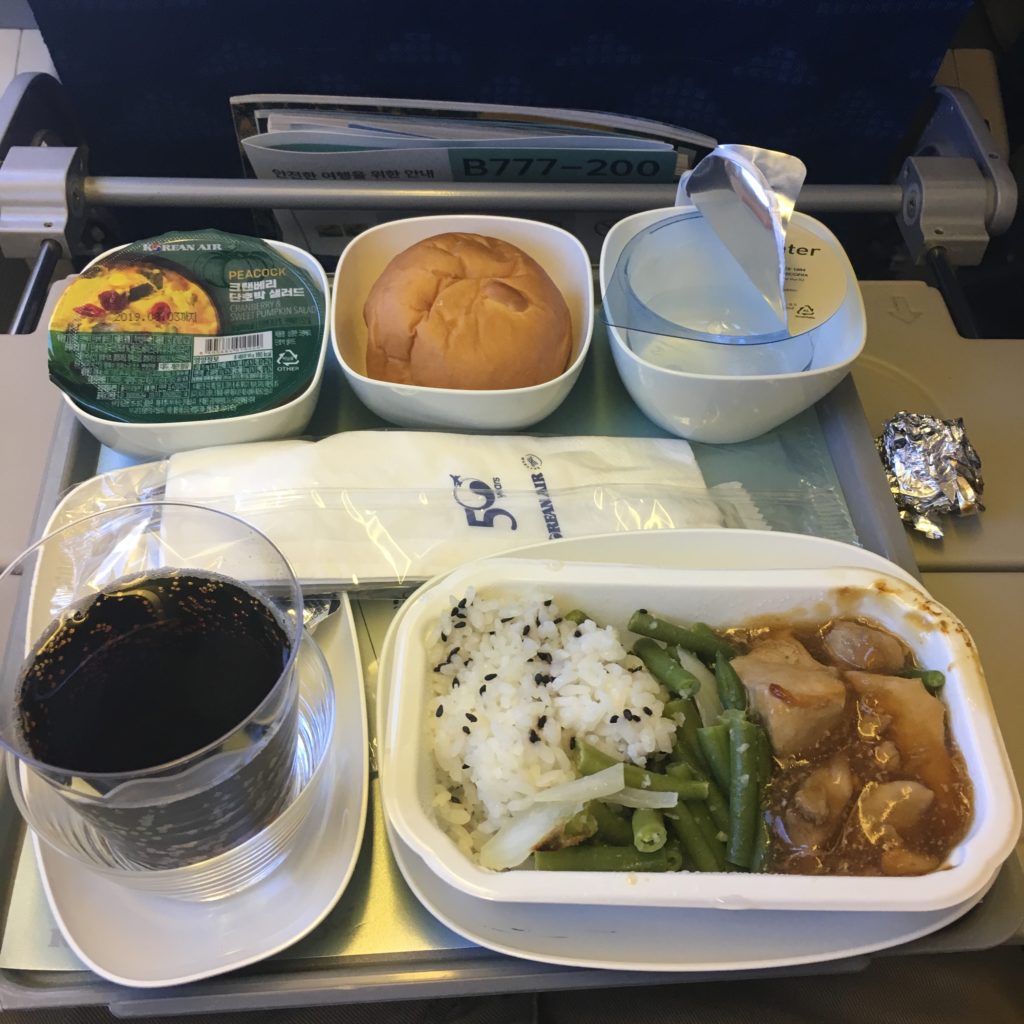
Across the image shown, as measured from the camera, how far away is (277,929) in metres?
0.76

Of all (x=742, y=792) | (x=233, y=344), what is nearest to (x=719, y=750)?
(x=742, y=792)

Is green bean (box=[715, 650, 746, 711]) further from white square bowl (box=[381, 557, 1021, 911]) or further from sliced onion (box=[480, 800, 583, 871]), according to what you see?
sliced onion (box=[480, 800, 583, 871])

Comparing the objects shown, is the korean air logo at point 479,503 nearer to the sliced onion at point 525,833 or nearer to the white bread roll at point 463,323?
the white bread roll at point 463,323

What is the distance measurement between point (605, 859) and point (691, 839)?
89mm

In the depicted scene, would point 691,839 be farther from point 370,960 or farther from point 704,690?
point 370,960

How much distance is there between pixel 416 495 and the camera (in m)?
0.99

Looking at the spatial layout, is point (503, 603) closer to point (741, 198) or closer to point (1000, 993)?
point (741, 198)

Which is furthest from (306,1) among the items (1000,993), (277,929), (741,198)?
(1000,993)

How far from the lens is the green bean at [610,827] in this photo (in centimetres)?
81

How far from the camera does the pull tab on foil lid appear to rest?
3.38 ft

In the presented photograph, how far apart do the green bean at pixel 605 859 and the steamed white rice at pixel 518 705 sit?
5 cm

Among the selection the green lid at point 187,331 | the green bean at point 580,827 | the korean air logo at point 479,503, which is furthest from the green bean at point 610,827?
the green lid at point 187,331

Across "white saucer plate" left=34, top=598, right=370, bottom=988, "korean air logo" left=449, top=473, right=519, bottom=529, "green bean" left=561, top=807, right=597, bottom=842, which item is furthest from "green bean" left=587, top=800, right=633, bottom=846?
"korean air logo" left=449, top=473, right=519, bottom=529

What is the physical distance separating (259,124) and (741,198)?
0.71 metres
